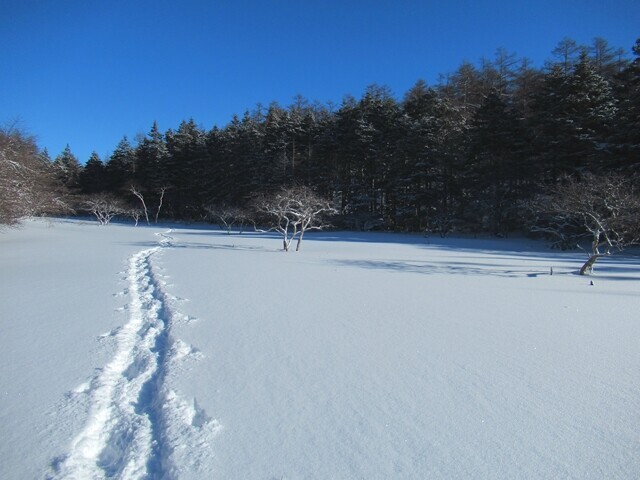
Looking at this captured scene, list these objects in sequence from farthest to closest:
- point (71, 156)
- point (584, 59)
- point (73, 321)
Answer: point (71, 156) → point (584, 59) → point (73, 321)

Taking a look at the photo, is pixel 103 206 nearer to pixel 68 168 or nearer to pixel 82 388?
pixel 68 168

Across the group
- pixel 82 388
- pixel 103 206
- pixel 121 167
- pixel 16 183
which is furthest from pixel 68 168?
A: pixel 82 388

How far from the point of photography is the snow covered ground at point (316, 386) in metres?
2.50

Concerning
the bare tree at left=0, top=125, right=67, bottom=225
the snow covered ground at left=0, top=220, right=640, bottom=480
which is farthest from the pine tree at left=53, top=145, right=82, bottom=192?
the snow covered ground at left=0, top=220, right=640, bottom=480

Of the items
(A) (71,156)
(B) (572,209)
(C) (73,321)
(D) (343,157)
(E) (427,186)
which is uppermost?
(A) (71,156)

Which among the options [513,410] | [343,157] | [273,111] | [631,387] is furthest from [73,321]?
[273,111]

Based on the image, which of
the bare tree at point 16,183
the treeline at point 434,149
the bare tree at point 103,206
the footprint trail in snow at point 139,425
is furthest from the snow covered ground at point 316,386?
the bare tree at point 103,206

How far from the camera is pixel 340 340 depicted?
4.95 metres

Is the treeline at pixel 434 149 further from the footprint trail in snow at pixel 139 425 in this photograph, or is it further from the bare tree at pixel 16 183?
the footprint trail in snow at pixel 139 425

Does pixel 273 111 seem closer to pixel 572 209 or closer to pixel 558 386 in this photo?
pixel 572 209

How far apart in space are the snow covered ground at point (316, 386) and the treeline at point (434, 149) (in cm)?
1981

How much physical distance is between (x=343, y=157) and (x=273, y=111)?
1679 cm

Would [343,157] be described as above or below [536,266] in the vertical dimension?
above

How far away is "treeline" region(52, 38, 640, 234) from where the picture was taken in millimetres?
24250
